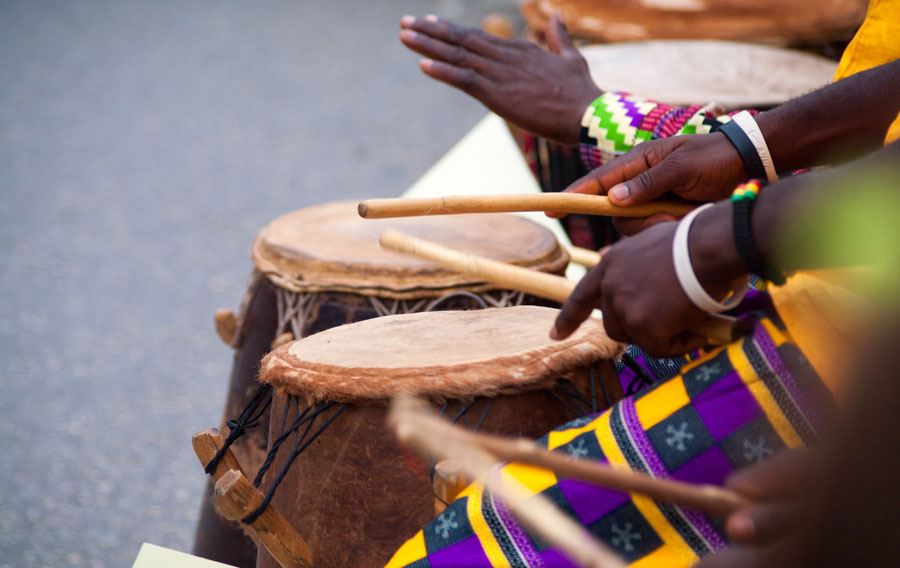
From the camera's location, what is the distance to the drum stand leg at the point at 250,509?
2.40 ft

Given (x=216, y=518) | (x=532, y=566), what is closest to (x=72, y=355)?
(x=216, y=518)

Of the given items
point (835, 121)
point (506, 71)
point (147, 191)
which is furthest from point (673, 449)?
point (147, 191)

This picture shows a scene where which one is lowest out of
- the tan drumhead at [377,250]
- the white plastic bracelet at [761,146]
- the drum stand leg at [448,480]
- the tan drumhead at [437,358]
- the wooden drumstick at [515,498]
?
the drum stand leg at [448,480]

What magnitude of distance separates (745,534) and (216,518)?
965 mm

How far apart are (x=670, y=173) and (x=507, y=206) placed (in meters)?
0.17

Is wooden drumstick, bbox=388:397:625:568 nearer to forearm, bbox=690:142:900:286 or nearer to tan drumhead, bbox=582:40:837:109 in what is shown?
forearm, bbox=690:142:900:286

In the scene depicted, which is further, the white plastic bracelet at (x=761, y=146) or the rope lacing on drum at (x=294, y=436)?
the white plastic bracelet at (x=761, y=146)

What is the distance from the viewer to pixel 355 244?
1.18 metres

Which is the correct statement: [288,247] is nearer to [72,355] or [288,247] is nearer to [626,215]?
[626,215]

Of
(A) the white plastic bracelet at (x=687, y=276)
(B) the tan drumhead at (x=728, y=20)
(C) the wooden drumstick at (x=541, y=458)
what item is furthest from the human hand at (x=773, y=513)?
(B) the tan drumhead at (x=728, y=20)

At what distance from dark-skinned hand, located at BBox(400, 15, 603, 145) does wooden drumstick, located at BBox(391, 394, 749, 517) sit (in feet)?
2.86

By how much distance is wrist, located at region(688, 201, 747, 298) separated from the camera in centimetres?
58

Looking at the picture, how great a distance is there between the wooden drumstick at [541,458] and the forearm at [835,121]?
20.6 inches

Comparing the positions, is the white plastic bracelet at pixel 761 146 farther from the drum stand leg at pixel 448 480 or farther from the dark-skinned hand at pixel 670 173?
the drum stand leg at pixel 448 480
